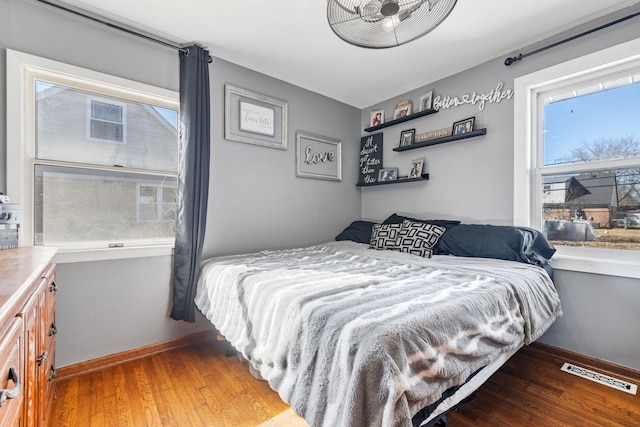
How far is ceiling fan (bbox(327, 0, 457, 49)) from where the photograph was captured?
4.18 ft

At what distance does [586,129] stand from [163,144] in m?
3.12

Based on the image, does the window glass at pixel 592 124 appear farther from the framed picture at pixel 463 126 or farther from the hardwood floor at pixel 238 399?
the hardwood floor at pixel 238 399

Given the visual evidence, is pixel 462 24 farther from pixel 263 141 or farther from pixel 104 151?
pixel 104 151

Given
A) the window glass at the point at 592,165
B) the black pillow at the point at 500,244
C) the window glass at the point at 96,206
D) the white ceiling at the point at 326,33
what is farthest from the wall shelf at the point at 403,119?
the window glass at the point at 96,206

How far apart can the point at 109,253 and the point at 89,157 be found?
0.66 metres

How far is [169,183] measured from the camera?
2297mm

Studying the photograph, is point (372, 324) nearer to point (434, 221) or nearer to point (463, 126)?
point (434, 221)

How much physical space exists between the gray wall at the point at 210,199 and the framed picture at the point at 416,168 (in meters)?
0.86

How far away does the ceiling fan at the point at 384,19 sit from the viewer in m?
1.27

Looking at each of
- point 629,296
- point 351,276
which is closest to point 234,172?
point 351,276

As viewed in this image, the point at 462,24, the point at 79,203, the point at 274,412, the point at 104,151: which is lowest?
the point at 274,412

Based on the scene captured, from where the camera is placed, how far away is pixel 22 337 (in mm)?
757

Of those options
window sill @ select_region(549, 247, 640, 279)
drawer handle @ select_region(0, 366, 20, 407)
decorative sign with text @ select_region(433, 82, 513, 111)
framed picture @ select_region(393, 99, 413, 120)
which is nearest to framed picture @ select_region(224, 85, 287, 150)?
framed picture @ select_region(393, 99, 413, 120)

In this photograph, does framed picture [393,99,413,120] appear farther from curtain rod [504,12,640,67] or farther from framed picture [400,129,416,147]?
curtain rod [504,12,640,67]
